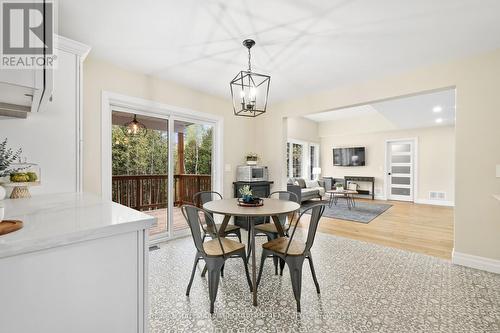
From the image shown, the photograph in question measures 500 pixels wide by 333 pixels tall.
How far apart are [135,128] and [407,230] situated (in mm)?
4985

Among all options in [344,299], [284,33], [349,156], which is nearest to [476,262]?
[344,299]

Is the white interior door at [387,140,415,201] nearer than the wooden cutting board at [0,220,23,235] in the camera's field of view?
No

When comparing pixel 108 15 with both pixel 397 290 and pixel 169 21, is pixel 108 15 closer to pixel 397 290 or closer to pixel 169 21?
pixel 169 21

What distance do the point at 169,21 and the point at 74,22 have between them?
2.85ft

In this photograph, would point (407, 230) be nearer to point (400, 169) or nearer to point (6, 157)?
point (400, 169)

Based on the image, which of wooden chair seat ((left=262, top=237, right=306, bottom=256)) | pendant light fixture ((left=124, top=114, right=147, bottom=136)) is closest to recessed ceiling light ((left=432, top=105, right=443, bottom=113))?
wooden chair seat ((left=262, top=237, right=306, bottom=256))

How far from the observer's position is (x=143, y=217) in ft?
3.61

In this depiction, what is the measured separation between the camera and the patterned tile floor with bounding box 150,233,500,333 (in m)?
1.80

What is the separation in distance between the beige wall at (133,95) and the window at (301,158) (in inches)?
146

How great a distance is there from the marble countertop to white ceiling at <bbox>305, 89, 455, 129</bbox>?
3.93 metres

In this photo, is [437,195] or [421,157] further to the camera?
[421,157]

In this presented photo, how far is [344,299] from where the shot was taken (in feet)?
6.98

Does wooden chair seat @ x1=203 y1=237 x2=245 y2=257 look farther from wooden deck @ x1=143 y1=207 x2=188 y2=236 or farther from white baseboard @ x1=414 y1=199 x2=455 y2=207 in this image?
white baseboard @ x1=414 y1=199 x2=455 y2=207

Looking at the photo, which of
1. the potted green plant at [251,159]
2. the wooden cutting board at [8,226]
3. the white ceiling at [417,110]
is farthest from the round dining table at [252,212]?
the white ceiling at [417,110]
